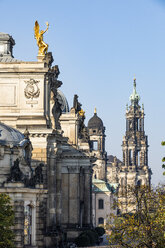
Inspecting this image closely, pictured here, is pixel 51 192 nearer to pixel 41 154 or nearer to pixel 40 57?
pixel 41 154

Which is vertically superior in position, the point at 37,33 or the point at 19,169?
the point at 37,33

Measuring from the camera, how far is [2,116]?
64250 mm

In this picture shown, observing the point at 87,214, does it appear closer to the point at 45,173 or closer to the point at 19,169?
the point at 45,173

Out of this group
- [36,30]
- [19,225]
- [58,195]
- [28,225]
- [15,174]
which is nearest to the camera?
[19,225]

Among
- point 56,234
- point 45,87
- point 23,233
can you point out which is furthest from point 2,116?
point 23,233

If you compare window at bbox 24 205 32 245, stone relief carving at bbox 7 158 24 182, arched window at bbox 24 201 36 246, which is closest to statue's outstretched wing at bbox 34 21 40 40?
arched window at bbox 24 201 36 246

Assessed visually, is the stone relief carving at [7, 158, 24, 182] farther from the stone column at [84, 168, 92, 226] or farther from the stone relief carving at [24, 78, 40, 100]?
the stone column at [84, 168, 92, 226]

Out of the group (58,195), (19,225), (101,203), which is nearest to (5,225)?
(19,225)

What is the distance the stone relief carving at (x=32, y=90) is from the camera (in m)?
64.7

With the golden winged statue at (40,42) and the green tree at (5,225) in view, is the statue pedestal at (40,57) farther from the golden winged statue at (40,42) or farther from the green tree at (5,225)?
the green tree at (5,225)

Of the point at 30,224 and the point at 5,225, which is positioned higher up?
the point at 30,224

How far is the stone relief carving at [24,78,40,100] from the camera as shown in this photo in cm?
6469

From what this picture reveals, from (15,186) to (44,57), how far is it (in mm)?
17225

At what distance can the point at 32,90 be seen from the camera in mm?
64750
